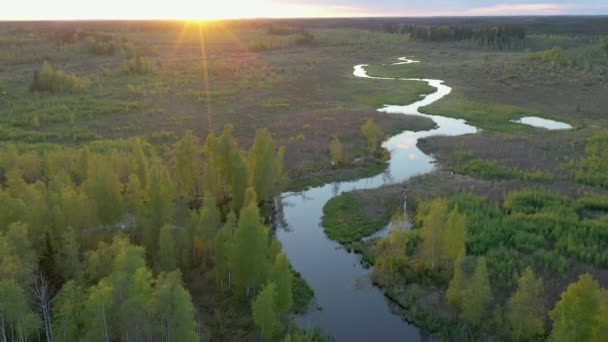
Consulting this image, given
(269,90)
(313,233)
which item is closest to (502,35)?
(269,90)

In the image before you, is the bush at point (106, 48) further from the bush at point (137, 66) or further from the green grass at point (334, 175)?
the green grass at point (334, 175)

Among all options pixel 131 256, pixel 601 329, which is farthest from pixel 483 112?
pixel 131 256

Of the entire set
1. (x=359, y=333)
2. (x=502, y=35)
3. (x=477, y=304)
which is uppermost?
(x=502, y=35)

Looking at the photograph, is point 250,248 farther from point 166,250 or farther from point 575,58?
point 575,58

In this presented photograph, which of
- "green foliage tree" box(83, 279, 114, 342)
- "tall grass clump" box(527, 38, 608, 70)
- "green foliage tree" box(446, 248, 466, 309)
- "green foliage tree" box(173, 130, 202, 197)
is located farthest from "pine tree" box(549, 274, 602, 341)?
"tall grass clump" box(527, 38, 608, 70)

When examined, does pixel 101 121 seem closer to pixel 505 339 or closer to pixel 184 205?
pixel 184 205

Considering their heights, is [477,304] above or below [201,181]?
below

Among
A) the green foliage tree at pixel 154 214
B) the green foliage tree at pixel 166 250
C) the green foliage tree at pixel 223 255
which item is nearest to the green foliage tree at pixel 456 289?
the green foliage tree at pixel 223 255
